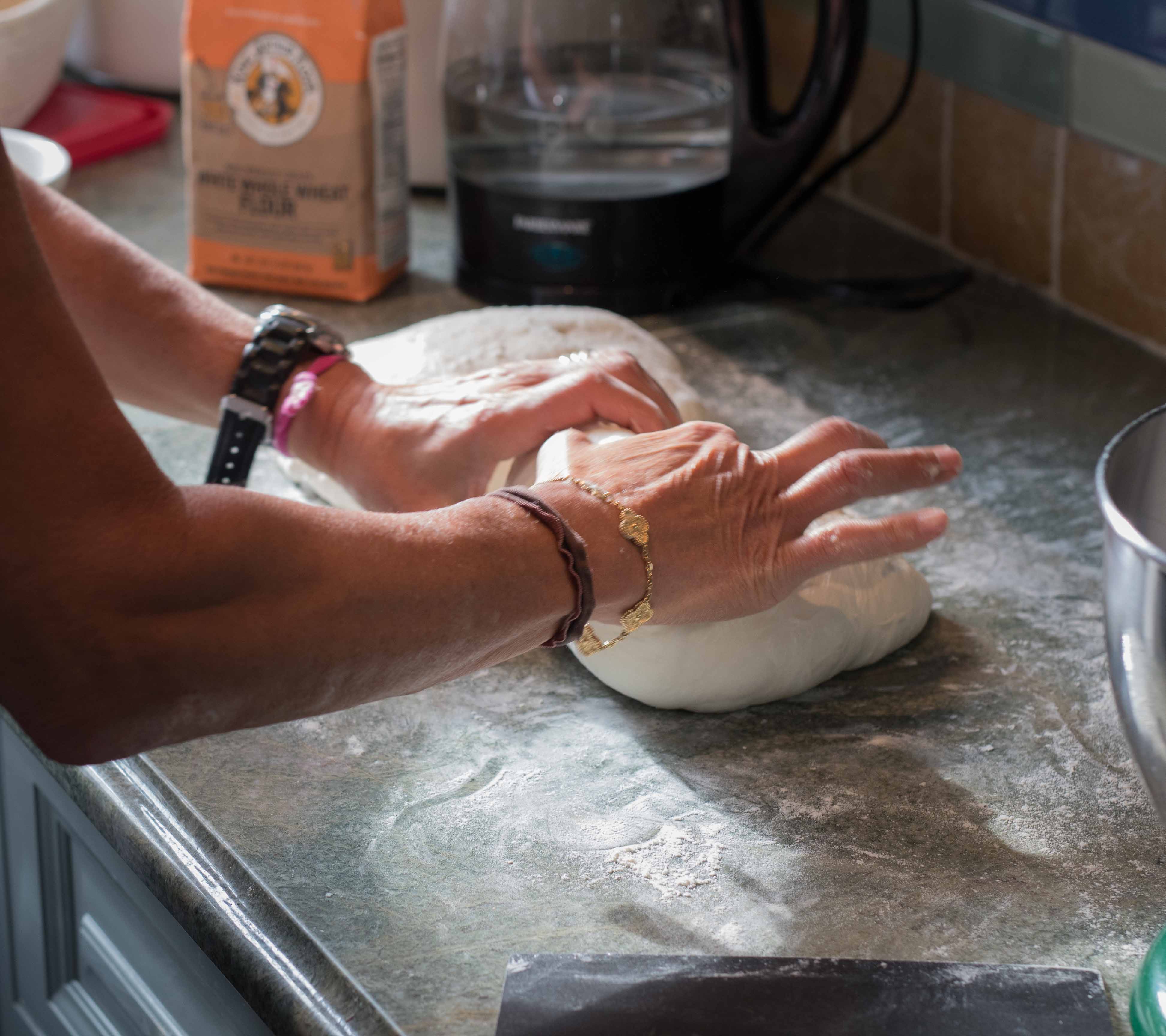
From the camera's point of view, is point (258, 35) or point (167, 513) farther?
point (258, 35)

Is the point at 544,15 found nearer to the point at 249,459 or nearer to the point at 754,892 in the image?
the point at 249,459

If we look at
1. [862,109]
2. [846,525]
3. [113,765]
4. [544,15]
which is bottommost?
[113,765]

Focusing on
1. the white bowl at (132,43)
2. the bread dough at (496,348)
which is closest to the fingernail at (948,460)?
the bread dough at (496,348)

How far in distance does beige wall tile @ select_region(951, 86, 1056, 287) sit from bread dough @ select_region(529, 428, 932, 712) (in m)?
0.63

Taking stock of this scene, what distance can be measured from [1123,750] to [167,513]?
55cm

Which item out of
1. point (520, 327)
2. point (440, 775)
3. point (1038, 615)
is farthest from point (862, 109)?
point (440, 775)

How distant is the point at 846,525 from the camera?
79 cm

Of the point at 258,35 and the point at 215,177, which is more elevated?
the point at 258,35

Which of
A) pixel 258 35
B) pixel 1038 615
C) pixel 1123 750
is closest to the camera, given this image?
pixel 1123 750

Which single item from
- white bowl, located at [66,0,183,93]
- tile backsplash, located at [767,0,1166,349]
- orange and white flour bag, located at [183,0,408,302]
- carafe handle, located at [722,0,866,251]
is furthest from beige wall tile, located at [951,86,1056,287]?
white bowl, located at [66,0,183,93]

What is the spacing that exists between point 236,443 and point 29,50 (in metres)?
0.76

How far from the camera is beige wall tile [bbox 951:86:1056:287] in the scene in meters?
1.32

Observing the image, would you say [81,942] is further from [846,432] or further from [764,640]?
[846,432]

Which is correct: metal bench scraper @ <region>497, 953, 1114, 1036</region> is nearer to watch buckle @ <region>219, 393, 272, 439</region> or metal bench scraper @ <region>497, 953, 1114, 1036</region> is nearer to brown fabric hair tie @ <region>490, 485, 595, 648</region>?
brown fabric hair tie @ <region>490, 485, 595, 648</region>
